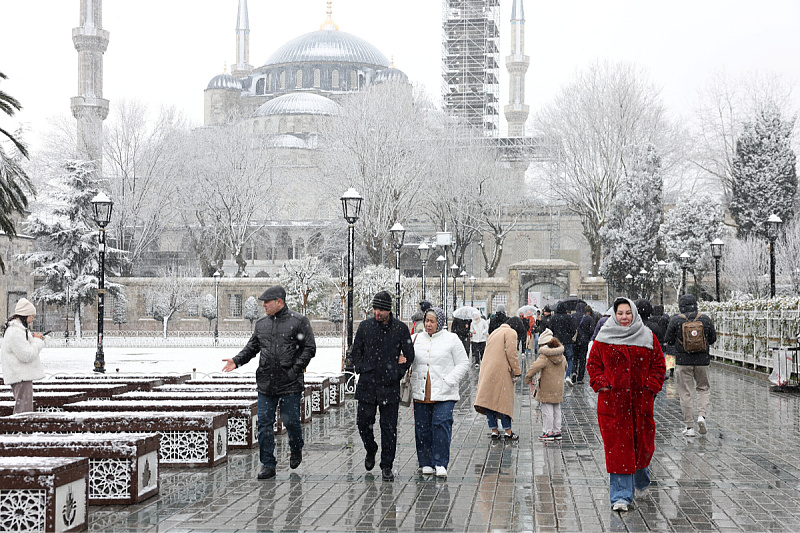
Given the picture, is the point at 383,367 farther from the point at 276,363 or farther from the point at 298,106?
the point at 298,106

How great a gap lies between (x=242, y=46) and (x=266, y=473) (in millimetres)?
92343

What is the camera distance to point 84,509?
5.92 m

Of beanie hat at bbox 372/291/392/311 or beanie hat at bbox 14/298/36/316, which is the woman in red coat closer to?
beanie hat at bbox 372/291/392/311

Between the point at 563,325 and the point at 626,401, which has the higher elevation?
the point at 563,325

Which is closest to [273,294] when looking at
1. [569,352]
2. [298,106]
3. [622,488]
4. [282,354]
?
[282,354]

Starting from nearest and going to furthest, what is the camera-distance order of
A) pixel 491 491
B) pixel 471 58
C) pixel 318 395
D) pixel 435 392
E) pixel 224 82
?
pixel 491 491 → pixel 435 392 → pixel 318 395 → pixel 471 58 → pixel 224 82

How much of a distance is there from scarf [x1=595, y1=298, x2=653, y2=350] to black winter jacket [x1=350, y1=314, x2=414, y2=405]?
1.74 meters

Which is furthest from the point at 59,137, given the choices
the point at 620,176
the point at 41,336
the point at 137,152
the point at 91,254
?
the point at 41,336

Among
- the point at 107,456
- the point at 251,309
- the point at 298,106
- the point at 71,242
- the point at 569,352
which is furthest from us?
the point at 298,106

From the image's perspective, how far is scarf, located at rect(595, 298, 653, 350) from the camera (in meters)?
6.38

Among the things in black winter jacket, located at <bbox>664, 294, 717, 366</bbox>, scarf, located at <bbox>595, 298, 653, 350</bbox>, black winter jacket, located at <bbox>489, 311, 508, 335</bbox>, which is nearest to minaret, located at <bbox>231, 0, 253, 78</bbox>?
black winter jacket, located at <bbox>489, 311, 508, 335</bbox>

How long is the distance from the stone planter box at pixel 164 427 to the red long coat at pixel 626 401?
356 centimetres

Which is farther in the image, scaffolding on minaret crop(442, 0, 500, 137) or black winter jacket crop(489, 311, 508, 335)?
scaffolding on minaret crop(442, 0, 500, 137)

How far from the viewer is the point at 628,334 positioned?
6.38 metres
